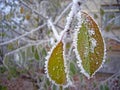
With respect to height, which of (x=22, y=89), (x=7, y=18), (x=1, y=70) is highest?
(x=7, y=18)

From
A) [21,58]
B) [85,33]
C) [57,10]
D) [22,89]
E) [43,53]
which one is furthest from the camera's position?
[22,89]

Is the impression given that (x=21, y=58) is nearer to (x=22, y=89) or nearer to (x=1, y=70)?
(x=1, y=70)

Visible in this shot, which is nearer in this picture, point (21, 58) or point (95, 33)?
point (95, 33)

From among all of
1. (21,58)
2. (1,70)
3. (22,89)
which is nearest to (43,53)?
(21,58)

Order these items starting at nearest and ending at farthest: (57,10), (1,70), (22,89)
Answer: (1,70), (57,10), (22,89)
